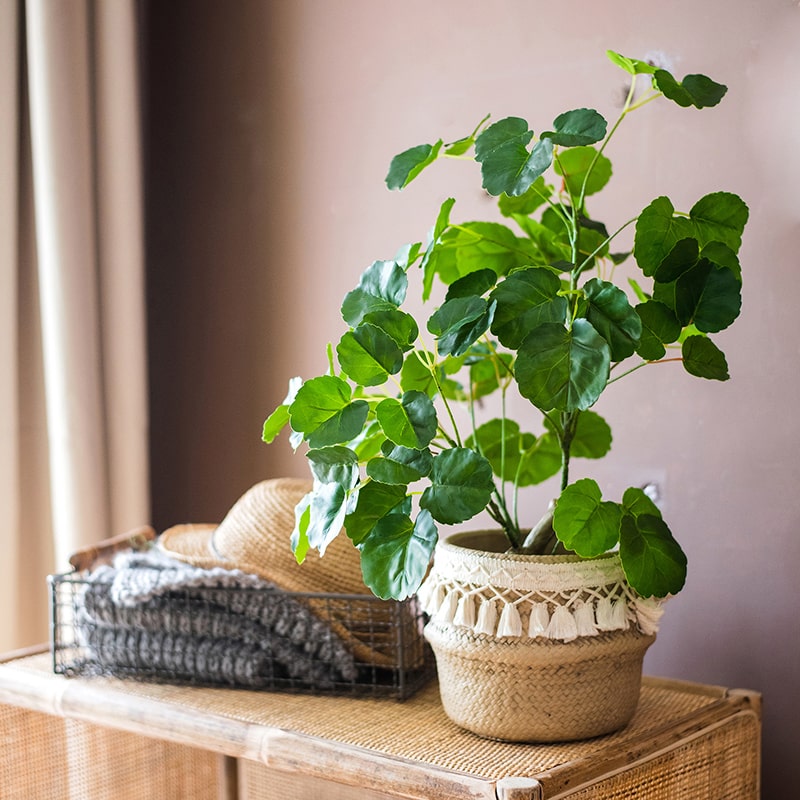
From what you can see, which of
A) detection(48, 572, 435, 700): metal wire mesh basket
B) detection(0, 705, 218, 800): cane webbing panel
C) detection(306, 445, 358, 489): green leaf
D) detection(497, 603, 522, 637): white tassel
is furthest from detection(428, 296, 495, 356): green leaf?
detection(0, 705, 218, 800): cane webbing panel

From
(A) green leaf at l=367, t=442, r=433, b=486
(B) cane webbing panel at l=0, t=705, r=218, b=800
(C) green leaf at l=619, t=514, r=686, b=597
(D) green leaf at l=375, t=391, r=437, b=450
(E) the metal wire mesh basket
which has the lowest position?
(B) cane webbing panel at l=0, t=705, r=218, b=800

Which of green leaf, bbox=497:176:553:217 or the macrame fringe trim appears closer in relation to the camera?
the macrame fringe trim

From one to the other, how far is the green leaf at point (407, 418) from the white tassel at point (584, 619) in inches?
7.7

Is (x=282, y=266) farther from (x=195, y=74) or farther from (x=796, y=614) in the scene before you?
(x=796, y=614)

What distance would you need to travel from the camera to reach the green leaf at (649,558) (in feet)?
2.73

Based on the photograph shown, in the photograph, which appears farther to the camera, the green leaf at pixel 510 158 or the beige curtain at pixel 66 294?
the beige curtain at pixel 66 294

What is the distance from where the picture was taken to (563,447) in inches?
36.7

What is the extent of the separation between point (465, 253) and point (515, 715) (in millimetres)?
434

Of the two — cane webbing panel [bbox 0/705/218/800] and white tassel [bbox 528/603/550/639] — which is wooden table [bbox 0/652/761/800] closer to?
cane webbing panel [bbox 0/705/218/800]

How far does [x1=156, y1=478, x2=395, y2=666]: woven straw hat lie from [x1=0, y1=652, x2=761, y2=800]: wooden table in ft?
0.24

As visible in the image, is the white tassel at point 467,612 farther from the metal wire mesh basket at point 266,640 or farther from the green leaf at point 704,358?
the green leaf at point 704,358

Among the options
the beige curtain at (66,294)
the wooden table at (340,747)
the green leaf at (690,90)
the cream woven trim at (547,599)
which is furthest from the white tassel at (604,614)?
the beige curtain at (66,294)

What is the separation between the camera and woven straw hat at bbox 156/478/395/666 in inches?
42.3

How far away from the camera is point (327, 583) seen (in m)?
1.11
